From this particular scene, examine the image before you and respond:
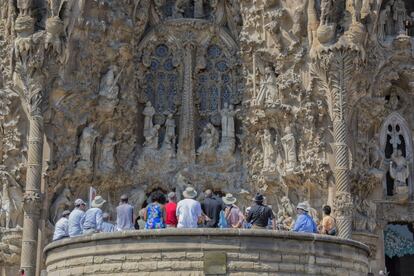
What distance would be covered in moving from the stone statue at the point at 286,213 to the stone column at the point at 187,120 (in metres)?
2.74

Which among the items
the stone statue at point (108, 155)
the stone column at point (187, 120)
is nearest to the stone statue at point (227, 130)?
the stone column at point (187, 120)

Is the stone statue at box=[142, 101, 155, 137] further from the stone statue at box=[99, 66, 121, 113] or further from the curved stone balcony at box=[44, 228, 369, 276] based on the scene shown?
the curved stone balcony at box=[44, 228, 369, 276]

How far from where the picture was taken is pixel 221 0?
2309 cm

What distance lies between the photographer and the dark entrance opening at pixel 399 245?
69.9 feet

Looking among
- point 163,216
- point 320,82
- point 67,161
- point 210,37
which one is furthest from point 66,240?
point 210,37

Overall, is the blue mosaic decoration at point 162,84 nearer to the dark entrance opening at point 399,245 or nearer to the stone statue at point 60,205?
the stone statue at point 60,205

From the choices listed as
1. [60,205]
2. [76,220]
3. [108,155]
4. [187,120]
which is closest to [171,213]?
[76,220]

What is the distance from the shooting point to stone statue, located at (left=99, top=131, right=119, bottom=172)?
21375 mm

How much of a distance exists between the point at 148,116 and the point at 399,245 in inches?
284

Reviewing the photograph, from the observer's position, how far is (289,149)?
823 inches

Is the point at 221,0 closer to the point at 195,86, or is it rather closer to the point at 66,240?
the point at 195,86

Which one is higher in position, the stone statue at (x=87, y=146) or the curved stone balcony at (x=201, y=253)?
the stone statue at (x=87, y=146)

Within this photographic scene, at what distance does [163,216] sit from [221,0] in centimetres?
1035

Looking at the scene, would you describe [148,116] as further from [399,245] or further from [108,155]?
[399,245]
